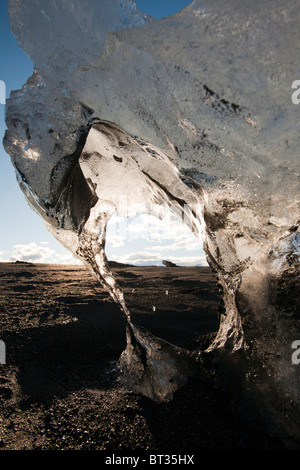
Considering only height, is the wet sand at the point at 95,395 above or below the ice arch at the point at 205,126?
below

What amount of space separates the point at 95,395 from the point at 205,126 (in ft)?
5.14

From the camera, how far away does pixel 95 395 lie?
1.67 meters

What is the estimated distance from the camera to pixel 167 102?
170 centimetres

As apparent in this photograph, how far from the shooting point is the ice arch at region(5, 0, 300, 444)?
5.00ft

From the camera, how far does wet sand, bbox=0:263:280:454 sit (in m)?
1.25

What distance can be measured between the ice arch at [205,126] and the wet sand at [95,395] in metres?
0.17

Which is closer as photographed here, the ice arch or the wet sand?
the wet sand

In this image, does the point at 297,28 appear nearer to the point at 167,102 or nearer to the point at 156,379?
the point at 167,102

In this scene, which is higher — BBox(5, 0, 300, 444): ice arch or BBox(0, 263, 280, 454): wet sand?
BBox(5, 0, 300, 444): ice arch

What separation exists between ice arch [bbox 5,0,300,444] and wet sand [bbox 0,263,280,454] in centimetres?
17

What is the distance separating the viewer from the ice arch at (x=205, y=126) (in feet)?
5.00

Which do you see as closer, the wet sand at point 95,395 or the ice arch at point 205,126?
the wet sand at point 95,395
